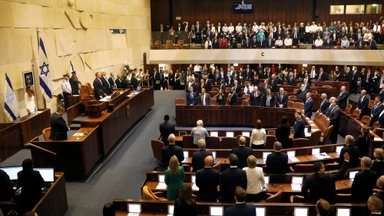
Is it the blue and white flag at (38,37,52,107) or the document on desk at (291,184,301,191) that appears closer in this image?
the document on desk at (291,184,301,191)

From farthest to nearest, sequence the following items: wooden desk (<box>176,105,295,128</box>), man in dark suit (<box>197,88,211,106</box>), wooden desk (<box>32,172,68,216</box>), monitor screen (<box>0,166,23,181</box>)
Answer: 1. man in dark suit (<box>197,88,211,106</box>)
2. wooden desk (<box>176,105,295,128</box>)
3. monitor screen (<box>0,166,23,181</box>)
4. wooden desk (<box>32,172,68,216</box>)

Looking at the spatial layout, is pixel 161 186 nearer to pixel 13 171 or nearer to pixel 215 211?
pixel 215 211

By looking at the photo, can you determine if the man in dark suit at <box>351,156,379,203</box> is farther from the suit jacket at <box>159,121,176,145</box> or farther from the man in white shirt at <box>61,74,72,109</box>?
the man in white shirt at <box>61,74,72,109</box>

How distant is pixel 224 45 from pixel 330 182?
16231mm

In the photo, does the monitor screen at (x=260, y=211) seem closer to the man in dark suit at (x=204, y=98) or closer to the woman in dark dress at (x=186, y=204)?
A: the woman in dark dress at (x=186, y=204)

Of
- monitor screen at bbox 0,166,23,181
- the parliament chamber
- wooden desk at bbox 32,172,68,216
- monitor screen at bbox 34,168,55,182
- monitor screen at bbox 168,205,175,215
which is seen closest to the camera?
monitor screen at bbox 168,205,175,215

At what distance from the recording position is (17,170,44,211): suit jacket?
5.21m

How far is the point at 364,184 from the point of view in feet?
16.3

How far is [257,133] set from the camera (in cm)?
759

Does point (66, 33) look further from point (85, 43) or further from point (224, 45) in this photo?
point (224, 45)

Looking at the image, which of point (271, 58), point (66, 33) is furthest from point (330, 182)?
point (271, 58)

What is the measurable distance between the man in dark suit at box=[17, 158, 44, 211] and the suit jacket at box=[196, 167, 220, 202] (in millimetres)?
2373

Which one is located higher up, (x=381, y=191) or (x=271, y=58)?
(x=271, y=58)

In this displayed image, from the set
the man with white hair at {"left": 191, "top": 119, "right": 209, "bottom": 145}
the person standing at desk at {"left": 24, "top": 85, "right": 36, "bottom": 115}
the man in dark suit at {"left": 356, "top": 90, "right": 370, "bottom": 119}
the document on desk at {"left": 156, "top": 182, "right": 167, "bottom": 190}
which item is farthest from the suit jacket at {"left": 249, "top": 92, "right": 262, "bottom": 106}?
the document on desk at {"left": 156, "top": 182, "right": 167, "bottom": 190}
